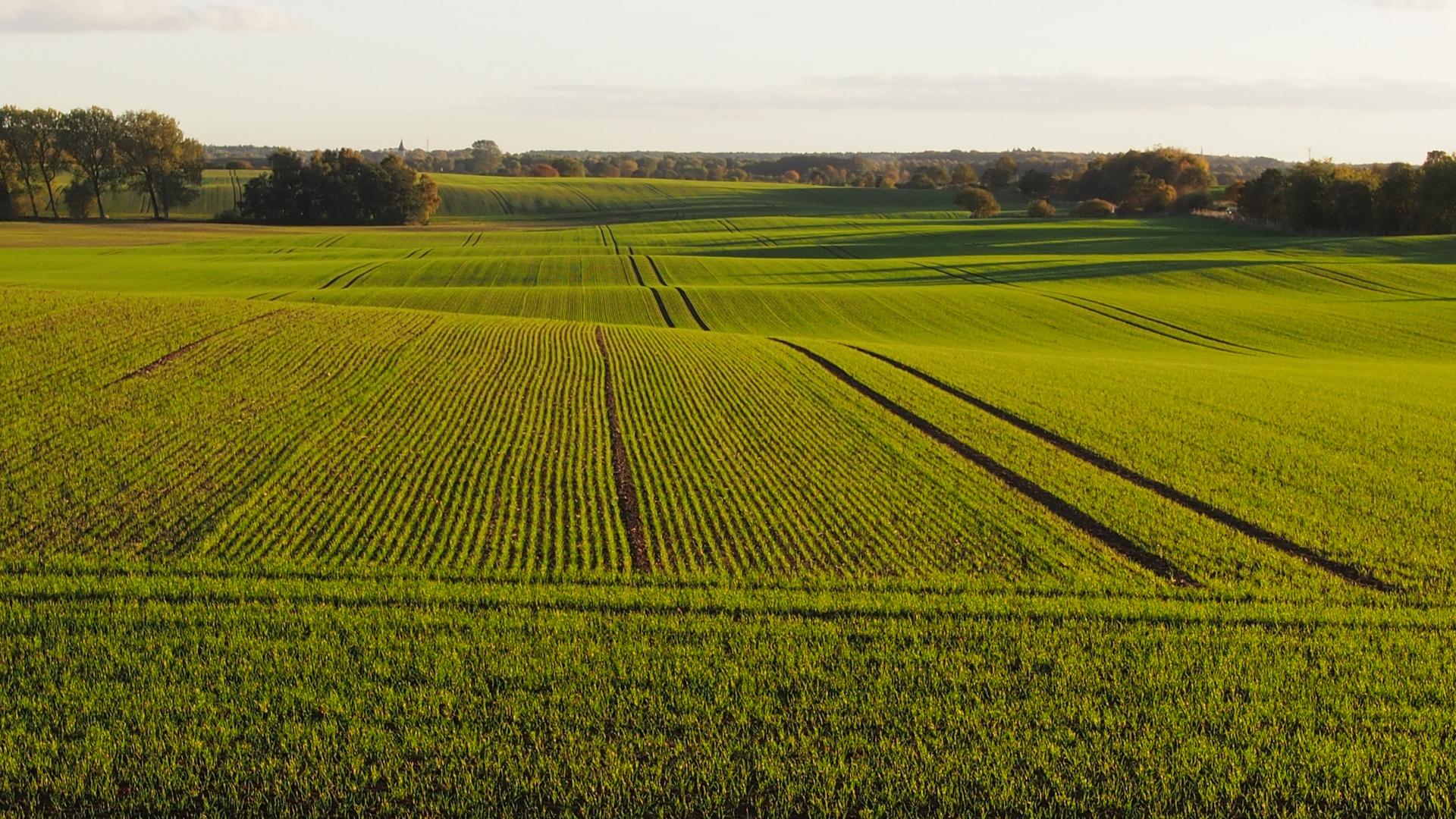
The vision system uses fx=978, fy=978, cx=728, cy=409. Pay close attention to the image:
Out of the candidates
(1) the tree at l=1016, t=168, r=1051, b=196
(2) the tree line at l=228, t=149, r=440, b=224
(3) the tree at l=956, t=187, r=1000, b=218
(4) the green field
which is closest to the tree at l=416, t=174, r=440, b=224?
(2) the tree line at l=228, t=149, r=440, b=224

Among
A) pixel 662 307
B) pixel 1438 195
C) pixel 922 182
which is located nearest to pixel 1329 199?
pixel 1438 195

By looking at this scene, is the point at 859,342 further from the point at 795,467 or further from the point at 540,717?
the point at 540,717

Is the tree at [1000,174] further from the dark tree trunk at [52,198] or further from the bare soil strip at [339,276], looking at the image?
the dark tree trunk at [52,198]

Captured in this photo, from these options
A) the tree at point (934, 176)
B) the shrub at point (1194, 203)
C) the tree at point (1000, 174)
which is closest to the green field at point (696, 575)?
the shrub at point (1194, 203)

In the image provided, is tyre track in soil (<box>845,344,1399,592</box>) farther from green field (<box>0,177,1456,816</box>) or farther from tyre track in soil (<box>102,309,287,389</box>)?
tyre track in soil (<box>102,309,287,389</box>)

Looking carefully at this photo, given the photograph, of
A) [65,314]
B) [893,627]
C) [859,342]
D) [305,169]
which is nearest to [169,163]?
[305,169]

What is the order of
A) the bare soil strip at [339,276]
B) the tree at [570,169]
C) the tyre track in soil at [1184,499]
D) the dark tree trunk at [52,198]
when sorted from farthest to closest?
the tree at [570,169] → the dark tree trunk at [52,198] → the bare soil strip at [339,276] → the tyre track in soil at [1184,499]
